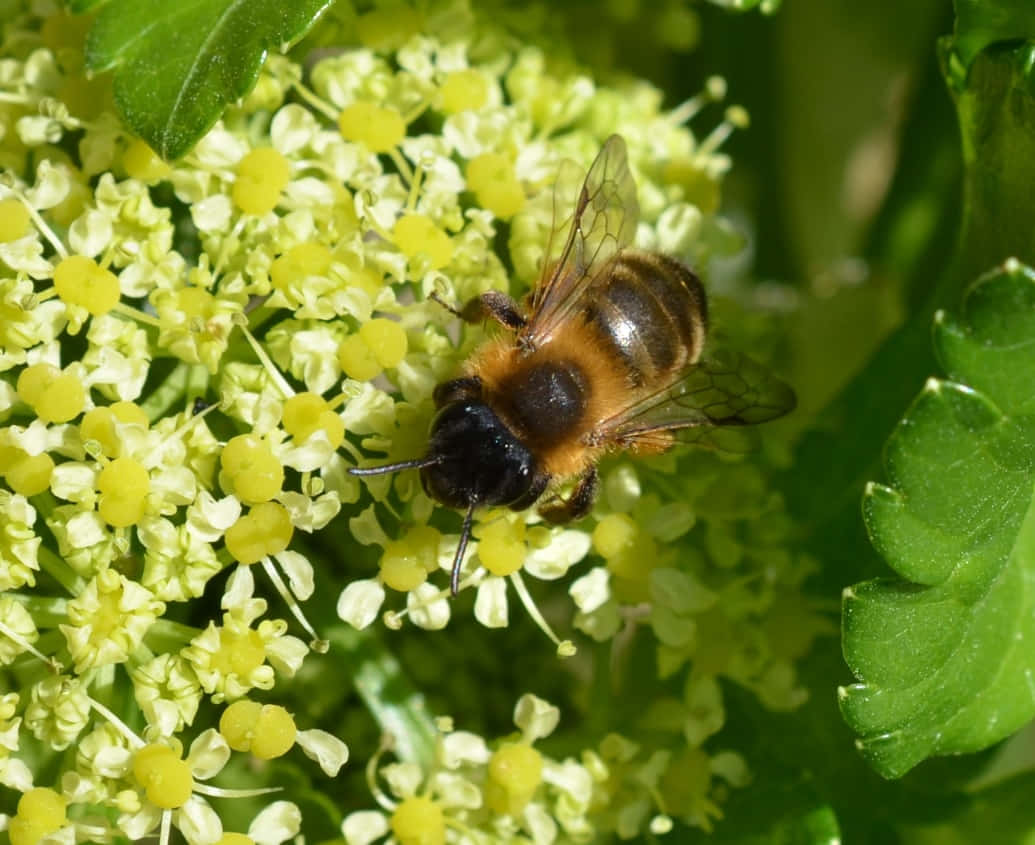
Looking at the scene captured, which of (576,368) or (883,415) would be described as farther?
(883,415)

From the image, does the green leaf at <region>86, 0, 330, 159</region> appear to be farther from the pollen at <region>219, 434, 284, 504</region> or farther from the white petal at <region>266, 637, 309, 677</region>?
the white petal at <region>266, 637, 309, 677</region>

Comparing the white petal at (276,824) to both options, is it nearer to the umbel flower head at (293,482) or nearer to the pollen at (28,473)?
the umbel flower head at (293,482)

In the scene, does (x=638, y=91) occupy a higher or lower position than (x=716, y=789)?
higher

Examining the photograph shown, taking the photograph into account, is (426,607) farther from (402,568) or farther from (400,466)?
(400,466)

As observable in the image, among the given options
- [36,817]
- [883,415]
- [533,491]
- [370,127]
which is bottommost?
[36,817]

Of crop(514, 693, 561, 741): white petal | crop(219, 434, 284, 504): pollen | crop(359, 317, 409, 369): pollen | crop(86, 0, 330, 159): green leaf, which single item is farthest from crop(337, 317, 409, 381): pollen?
crop(514, 693, 561, 741): white petal

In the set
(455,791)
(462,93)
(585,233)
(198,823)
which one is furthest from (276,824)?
(462,93)

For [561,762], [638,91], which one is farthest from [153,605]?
[638,91]

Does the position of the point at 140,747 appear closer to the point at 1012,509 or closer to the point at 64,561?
the point at 64,561
